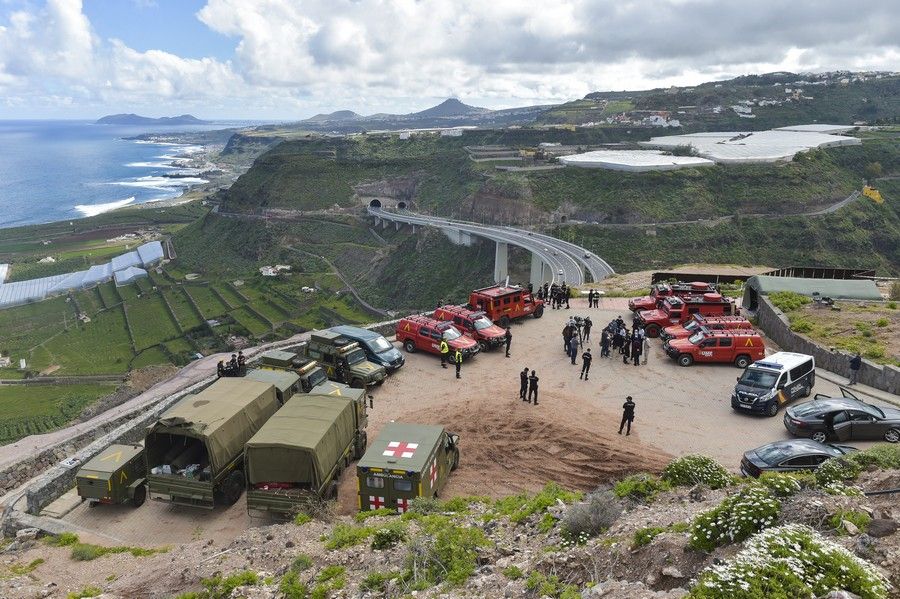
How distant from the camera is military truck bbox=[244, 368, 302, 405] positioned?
1553cm

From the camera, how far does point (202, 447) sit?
1345 centimetres

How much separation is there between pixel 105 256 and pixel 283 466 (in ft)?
323

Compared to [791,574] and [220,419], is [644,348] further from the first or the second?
[791,574]

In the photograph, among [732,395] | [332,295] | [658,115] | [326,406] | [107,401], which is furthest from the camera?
[658,115]

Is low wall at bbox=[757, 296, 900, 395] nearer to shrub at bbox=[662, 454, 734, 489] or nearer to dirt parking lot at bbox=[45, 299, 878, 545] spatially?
dirt parking lot at bbox=[45, 299, 878, 545]

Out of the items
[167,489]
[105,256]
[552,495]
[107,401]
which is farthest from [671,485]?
[105,256]

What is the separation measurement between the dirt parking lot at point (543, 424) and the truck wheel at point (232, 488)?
0.26 meters

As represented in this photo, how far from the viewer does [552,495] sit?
1130cm

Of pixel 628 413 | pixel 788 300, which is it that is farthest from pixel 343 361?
pixel 788 300

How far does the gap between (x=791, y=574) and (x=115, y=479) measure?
→ 13.4m

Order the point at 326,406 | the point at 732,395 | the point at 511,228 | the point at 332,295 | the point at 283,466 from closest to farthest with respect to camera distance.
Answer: the point at 283,466 → the point at 326,406 → the point at 732,395 → the point at 332,295 → the point at 511,228

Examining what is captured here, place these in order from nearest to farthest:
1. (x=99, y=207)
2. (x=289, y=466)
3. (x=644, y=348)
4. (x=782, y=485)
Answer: (x=782, y=485) → (x=289, y=466) → (x=644, y=348) → (x=99, y=207)

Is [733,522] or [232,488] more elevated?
[733,522]

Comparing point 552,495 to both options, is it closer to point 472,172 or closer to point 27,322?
point 27,322
